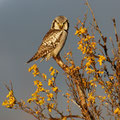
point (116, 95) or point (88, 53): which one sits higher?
point (88, 53)

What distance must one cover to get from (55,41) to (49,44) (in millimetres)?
299

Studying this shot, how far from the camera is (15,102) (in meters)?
5.91

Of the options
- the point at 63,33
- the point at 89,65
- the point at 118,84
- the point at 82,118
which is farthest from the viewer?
the point at 63,33

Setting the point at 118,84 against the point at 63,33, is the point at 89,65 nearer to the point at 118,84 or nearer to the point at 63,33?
the point at 118,84

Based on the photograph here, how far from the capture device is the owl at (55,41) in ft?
27.5

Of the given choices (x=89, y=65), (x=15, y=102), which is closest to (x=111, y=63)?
(x=89, y=65)

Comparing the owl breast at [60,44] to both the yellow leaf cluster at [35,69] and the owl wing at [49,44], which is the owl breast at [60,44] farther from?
the yellow leaf cluster at [35,69]

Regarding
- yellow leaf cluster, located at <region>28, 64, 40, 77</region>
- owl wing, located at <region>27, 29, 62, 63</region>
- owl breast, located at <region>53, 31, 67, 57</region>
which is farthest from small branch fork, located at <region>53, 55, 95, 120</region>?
owl wing, located at <region>27, 29, 62, 63</region>

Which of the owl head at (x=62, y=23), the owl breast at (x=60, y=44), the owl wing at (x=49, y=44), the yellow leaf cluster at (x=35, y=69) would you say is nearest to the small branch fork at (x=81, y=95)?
the yellow leaf cluster at (x=35, y=69)

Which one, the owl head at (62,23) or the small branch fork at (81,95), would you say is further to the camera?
the owl head at (62,23)

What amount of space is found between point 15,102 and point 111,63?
2695 millimetres

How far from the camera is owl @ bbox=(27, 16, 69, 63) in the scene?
8.37 meters

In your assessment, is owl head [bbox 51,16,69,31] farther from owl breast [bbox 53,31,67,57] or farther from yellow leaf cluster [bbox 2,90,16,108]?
yellow leaf cluster [bbox 2,90,16,108]

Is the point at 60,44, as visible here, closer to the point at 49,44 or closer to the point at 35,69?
the point at 49,44
